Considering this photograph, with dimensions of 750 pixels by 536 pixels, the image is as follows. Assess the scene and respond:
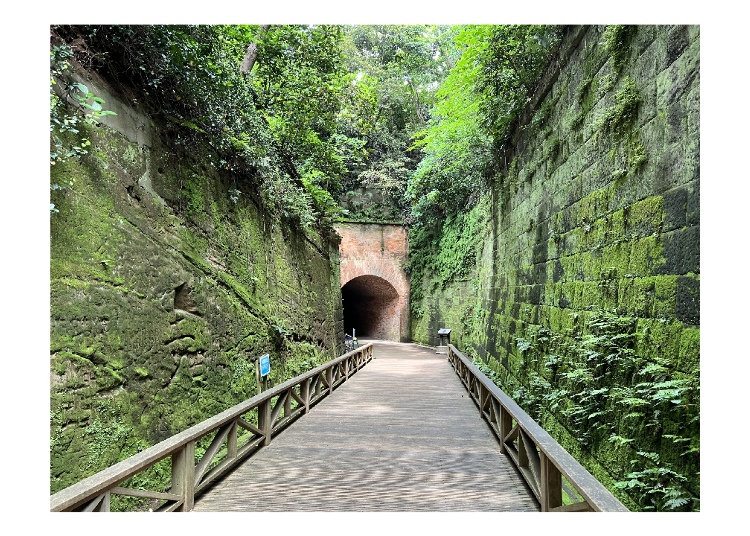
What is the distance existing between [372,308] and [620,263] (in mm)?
15684

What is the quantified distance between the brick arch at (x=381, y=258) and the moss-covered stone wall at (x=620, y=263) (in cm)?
1119

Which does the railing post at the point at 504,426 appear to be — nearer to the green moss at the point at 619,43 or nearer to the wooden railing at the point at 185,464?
the wooden railing at the point at 185,464

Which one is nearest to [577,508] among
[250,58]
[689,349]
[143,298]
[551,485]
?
[551,485]

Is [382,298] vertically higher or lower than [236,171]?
lower

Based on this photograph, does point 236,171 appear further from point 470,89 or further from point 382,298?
point 382,298

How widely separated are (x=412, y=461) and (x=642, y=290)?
1987 mm

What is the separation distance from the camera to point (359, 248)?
15883 mm

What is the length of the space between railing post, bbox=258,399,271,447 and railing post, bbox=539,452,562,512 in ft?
7.31

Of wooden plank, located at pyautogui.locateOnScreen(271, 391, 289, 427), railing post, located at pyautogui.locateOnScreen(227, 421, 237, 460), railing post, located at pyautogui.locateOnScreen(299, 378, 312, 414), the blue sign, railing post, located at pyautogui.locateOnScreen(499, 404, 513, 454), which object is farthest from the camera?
railing post, located at pyautogui.locateOnScreen(299, 378, 312, 414)

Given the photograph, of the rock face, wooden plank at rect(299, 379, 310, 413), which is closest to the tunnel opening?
the rock face

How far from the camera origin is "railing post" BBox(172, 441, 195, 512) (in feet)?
7.34

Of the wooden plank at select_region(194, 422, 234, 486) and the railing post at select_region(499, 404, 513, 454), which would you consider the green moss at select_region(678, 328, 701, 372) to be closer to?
the railing post at select_region(499, 404, 513, 454)

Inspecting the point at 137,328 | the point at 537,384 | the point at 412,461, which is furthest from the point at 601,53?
the point at 137,328

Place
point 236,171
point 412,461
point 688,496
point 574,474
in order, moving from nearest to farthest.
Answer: point 574,474 → point 688,496 → point 412,461 → point 236,171
